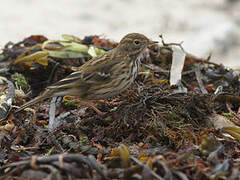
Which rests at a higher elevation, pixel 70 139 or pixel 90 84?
pixel 90 84

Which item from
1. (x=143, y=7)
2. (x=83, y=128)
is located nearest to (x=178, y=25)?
(x=143, y=7)

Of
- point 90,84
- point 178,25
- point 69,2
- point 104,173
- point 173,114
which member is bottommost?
point 104,173

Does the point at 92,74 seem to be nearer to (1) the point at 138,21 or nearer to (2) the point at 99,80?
(2) the point at 99,80

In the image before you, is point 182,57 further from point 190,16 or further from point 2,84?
point 190,16

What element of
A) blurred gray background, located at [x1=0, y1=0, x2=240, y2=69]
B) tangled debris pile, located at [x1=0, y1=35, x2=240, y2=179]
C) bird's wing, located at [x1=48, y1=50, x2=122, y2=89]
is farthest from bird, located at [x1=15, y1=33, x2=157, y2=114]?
blurred gray background, located at [x1=0, y1=0, x2=240, y2=69]

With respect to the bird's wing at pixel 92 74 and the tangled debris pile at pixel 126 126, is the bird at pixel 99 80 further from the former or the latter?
the tangled debris pile at pixel 126 126

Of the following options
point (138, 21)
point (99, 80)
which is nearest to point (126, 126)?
point (99, 80)
